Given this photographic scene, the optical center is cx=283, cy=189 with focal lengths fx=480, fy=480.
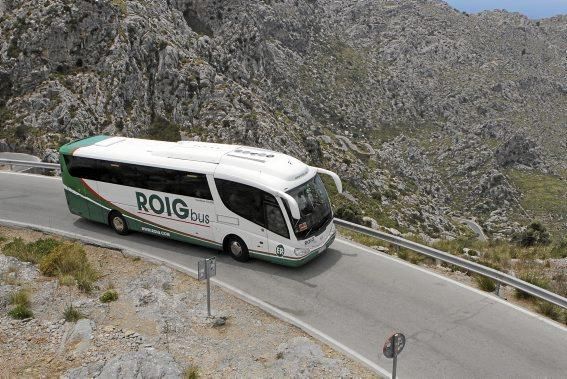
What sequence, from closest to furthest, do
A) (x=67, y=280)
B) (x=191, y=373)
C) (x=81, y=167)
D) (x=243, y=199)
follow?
(x=191, y=373) → (x=67, y=280) → (x=243, y=199) → (x=81, y=167)

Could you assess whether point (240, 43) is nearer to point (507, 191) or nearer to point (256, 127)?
point (256, 127)

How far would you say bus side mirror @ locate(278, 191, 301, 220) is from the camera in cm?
1515

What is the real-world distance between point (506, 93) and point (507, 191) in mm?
52272

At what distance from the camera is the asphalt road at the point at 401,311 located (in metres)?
11.8

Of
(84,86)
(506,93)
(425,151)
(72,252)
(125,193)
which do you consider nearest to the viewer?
(72,252)

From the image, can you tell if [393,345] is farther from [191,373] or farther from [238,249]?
[238,249]

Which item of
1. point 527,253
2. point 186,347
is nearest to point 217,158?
point 186,347

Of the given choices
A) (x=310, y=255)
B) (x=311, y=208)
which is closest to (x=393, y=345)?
(x=310, y=255)

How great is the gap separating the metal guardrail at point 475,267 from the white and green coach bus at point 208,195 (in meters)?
2.06

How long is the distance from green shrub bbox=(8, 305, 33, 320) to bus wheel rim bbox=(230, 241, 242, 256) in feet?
21.9

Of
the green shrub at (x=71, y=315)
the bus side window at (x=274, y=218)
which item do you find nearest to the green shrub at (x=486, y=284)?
the bus side window at (x=274, y=218)

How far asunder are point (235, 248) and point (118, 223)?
5.53 metres

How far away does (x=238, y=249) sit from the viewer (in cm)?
1711

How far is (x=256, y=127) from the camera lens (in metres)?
52.4
